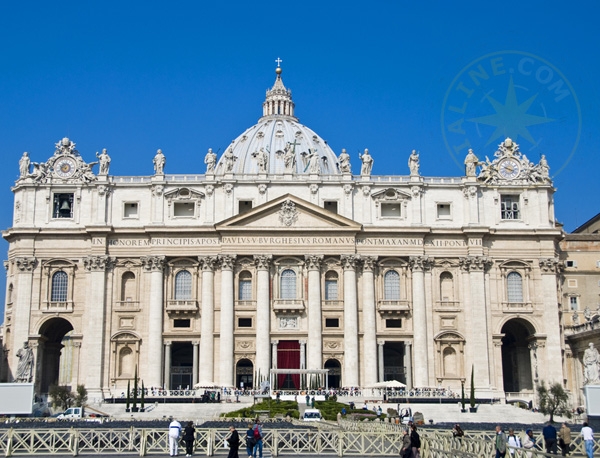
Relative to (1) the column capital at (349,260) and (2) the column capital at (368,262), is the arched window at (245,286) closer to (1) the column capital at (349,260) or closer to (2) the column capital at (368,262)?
(1) the column capital at (349,260)

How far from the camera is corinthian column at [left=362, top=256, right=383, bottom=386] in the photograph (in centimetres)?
8338

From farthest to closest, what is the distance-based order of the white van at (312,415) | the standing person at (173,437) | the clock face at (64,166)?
the clock face at (64,166) → the white van at (312,415) → the standing person at (173,437)

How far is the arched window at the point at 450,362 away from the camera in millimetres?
85062

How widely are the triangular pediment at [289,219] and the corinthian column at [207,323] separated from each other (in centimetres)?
370

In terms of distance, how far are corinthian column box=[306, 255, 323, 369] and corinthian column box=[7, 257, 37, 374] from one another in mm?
25574

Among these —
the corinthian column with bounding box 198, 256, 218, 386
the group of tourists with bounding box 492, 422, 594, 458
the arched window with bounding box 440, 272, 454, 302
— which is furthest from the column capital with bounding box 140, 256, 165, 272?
the group of tourists with bounding box 492, 422, 594, 458

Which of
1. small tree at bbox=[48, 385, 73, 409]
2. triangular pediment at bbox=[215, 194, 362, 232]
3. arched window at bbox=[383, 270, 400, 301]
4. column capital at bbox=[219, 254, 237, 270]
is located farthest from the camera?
arched window at bbox=[383, 270, 400, 301]

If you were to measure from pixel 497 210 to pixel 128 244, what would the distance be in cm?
3513

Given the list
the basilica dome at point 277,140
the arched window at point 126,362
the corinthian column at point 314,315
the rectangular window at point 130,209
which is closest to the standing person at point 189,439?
the corinthian column at point 314,315

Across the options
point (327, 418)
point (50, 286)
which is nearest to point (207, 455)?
point (327, 418)

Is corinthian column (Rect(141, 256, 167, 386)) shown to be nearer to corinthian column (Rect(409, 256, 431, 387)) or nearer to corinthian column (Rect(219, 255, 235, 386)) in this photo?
corinthian column (Rect(219, 255, 235, 386))

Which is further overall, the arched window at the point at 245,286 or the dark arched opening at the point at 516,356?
the dark arched opening at the point at 516,356

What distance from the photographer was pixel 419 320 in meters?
84.8

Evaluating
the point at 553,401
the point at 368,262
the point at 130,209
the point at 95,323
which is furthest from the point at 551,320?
the point at 95,323
